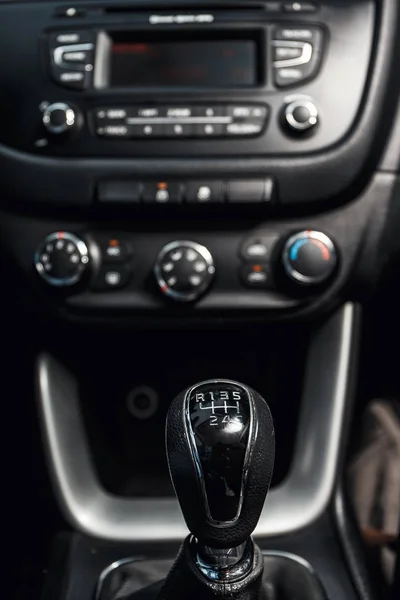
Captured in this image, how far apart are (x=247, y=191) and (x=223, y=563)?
0.43 m

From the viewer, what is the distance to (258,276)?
98cm

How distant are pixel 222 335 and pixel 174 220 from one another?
0.56ft

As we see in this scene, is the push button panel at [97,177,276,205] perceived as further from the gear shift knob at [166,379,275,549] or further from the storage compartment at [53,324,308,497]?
the gear shift knob at [166,379,275,549]

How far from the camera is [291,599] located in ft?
2.94

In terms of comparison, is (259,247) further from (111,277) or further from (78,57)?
(78,57)

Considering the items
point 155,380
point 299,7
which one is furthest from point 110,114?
point 155,380

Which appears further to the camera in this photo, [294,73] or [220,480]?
[294,73]

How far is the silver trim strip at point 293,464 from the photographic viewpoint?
1020mm

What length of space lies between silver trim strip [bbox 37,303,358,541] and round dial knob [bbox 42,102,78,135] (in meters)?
0.31

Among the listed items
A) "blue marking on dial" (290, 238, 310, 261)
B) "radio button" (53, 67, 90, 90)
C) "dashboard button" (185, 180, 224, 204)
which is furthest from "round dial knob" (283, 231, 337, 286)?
"radio button" (53, 67, 90, 90)

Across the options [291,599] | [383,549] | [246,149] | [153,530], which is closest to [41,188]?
[246,149]

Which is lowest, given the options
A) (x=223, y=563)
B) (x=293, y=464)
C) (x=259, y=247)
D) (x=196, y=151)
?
(x=293, y=464)

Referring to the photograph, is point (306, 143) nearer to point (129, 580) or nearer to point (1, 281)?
point (1, 281)

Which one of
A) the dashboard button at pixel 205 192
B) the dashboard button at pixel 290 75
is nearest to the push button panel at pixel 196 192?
the dashboard button at pixel 205 192
